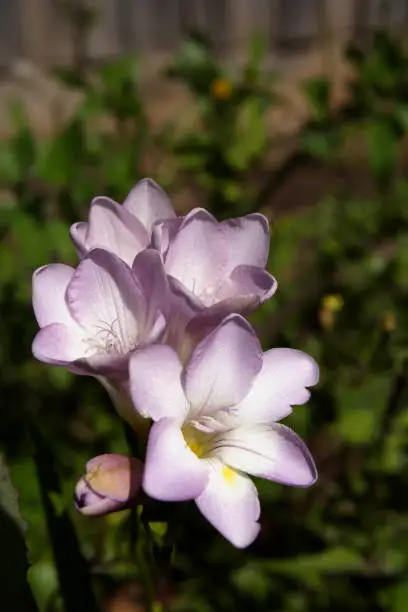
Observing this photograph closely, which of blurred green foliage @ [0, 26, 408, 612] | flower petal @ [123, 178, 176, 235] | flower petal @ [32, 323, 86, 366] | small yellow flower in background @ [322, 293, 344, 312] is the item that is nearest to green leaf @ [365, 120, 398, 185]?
blurred green foliage @ [0, 26, 408, 612]

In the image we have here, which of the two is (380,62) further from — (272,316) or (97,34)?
(97,34)

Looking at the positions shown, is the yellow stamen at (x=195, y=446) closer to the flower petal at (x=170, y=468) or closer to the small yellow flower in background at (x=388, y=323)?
the flower petal at (x=170, y=468)

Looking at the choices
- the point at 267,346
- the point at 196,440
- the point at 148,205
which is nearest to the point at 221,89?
the point at 267,346

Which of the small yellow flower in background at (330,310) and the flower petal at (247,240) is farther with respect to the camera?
the small yellow flower in background at (330,310)

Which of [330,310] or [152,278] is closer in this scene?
[152,278]

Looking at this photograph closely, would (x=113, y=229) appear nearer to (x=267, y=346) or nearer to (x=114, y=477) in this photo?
(x=114, y=477)

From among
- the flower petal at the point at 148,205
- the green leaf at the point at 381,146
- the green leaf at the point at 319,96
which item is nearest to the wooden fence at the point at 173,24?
the green leaf at the point at 319,96
